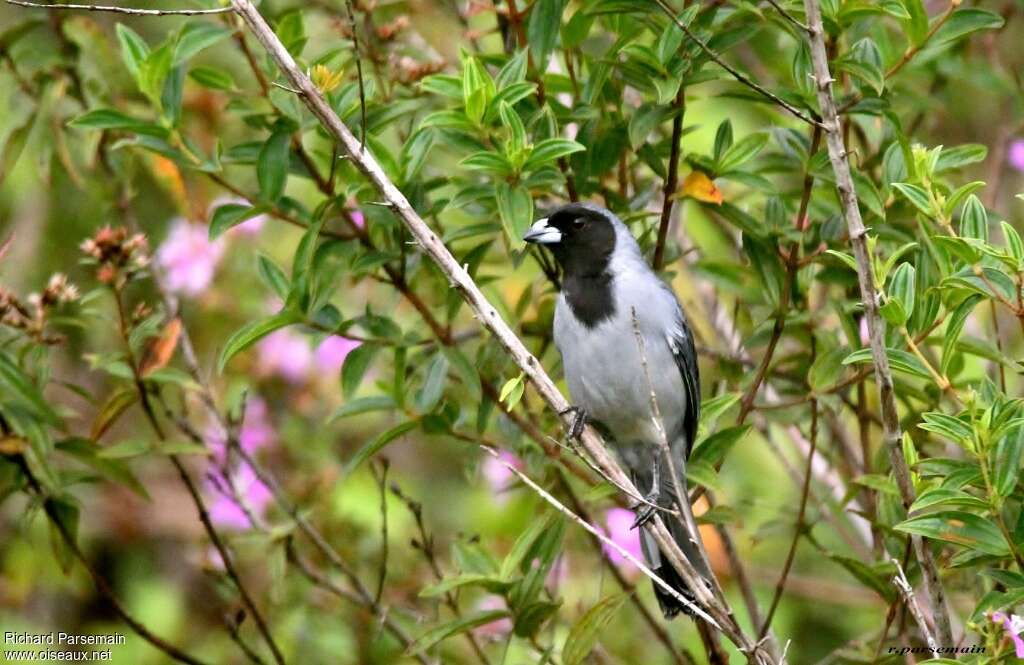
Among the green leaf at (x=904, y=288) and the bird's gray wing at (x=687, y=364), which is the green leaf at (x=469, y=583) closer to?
the bird's gray wing at (x=687, y=364)

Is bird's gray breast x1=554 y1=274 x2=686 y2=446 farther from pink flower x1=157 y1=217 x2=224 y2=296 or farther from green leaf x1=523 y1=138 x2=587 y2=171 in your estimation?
pink flower x1=157 y1=217 x2=224 y2=296

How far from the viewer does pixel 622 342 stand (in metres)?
3.91

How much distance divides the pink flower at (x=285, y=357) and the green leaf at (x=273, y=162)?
7.23 feet

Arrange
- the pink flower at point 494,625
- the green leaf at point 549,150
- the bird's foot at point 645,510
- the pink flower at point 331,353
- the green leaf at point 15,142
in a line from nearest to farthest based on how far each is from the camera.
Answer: the green leaf at point 549,150 → the bird's foot at point 645,510 → the green leaf at point 15,142 → the pink flower at point 494,625 → the pink flower at point 331,353

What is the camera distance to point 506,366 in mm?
3703

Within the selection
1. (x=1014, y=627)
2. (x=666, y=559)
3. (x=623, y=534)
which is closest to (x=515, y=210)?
(x=666, y=559)

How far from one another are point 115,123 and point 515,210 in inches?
45.7

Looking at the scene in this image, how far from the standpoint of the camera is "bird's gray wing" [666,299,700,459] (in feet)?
13.2

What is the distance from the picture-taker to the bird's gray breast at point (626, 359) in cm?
388

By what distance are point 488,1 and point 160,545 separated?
4.13 meters


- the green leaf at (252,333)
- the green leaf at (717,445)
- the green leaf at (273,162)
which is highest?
the green leaf at (273,162)

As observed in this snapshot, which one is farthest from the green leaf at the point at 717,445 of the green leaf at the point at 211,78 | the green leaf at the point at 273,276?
the green leaf at the point at 211,78

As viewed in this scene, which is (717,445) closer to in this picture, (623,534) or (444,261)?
(444,261)

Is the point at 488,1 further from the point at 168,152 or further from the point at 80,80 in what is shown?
the point at 80,80
